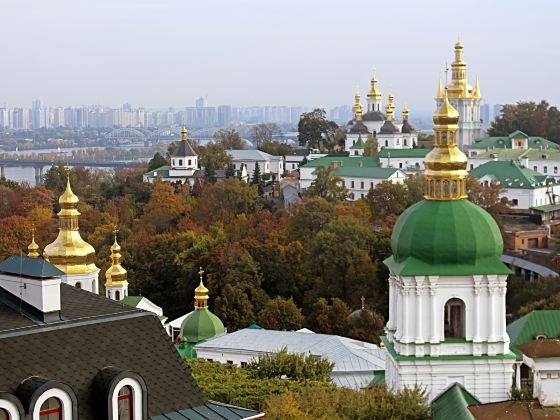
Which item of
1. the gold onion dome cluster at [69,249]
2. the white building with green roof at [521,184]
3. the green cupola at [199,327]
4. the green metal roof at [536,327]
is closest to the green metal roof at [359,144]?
the white building with green roof at [521,184]

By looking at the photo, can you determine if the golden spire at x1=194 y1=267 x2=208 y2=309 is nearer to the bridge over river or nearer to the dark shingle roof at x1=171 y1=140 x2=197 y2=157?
the dark shingle roof at x1=171 y1=140 x2=197 y2=157

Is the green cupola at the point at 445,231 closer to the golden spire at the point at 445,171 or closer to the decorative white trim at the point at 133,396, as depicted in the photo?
the golden spire at the point at 445,171

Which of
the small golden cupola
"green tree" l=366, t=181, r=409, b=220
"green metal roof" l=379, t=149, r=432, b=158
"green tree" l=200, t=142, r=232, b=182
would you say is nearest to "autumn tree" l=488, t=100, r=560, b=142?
"green metal roof" l=379, t=149, r=432, b=158

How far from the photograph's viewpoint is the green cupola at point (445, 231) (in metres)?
19.8

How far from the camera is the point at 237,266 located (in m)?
44.2

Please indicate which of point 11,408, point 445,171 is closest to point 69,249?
point 445,171

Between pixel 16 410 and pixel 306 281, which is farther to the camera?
pixel 306 281

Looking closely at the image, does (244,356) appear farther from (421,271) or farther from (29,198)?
(29,198)

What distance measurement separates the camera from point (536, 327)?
2897 centimetres

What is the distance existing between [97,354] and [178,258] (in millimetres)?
34706

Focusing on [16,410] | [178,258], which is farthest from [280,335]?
[16,410]

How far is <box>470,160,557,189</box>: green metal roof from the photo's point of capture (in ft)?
196

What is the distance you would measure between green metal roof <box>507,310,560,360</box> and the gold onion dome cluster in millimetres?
10574

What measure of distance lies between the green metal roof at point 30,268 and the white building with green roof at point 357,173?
2104 inches
